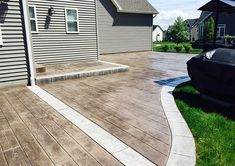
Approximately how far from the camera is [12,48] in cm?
682

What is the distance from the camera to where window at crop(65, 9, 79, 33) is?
10758mm

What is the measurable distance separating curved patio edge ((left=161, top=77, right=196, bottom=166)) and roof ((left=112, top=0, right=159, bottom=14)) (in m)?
13.2

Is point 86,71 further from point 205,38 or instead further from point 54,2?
point 205,38

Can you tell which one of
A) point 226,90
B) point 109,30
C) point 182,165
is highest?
point 109,30

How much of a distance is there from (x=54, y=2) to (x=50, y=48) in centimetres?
225

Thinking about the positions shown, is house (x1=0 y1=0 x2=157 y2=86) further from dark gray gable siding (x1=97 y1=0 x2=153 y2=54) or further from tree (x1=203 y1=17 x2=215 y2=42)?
tree (x1=203 y1=17 x2=215 y2=42)

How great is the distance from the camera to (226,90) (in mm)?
A: 5008

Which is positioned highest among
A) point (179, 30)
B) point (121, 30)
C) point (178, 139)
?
point (179, 30)

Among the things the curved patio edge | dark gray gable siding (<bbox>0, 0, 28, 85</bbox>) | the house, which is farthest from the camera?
the house

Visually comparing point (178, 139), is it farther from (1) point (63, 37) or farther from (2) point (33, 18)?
(2) point (33, 18)

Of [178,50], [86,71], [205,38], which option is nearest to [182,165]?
[86,71]

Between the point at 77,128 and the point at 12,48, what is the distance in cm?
430

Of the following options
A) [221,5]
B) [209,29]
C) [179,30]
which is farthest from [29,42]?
[179,30]

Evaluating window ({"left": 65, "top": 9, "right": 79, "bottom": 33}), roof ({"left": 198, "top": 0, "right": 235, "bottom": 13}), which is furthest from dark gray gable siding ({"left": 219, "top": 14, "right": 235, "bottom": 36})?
window ({"left": 65, "top": 9, "right": 79, "bottom": 33})
